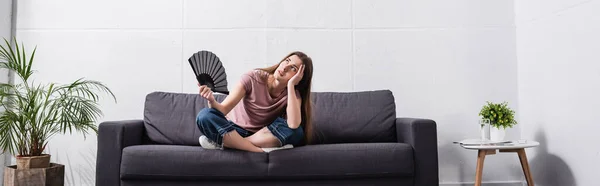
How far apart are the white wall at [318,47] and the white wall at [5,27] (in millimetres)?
81

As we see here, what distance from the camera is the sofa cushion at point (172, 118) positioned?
9.69 feet

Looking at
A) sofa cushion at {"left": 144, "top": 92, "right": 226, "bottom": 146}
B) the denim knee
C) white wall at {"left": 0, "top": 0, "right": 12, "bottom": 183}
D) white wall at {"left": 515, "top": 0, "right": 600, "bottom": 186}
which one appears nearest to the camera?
the denim knee

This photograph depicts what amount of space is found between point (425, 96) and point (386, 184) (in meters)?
1.19

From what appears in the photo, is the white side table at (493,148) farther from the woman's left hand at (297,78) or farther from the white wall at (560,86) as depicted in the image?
the woman's left hand at (297,78)

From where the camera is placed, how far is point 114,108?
348cm

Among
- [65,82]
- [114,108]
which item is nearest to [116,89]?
[114,108]

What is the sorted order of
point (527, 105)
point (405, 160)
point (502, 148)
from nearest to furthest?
point (405, 160) < point (502, 148) < point (527, 105)

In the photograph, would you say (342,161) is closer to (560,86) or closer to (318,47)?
(318,47)

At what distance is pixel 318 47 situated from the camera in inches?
139

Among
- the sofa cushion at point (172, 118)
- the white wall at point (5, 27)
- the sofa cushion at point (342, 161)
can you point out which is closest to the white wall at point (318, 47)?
the white wall at point (5, 27)

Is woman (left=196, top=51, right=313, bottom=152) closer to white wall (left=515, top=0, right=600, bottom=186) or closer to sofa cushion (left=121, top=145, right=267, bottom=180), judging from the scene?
sofa cushion (left=121, top=145, right=267, bottom=180)

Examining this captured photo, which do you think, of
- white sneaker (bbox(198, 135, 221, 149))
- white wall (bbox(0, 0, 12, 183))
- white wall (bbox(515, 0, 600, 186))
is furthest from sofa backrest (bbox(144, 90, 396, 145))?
white wall (bbox(0, 0, 12, 183))

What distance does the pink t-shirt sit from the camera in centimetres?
268

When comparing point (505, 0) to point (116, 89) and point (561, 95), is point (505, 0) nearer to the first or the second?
point (561, 95)
